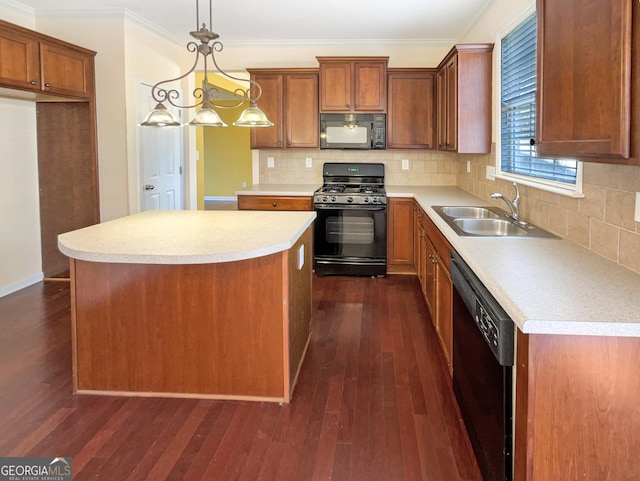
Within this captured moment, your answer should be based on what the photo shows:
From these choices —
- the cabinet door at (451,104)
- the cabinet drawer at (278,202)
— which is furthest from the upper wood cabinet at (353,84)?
the cabinet drawer at (278,202)

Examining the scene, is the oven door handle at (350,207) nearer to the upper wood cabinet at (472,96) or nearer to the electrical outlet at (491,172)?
the upper wood cabinet at (472,96)

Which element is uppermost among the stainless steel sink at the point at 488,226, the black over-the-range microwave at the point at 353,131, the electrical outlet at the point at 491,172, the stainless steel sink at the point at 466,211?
the black over-the-range microwave at the point at 353,131

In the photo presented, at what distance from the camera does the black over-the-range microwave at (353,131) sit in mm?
5660

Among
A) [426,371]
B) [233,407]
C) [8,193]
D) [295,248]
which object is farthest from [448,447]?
[8,193]

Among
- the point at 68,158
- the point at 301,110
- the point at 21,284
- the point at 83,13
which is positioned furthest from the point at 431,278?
the point at 83,13

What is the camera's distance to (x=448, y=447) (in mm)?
2277

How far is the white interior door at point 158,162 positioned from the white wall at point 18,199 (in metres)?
0.96

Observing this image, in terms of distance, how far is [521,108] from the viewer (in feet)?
11.8

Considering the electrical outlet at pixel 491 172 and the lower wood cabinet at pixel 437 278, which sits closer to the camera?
the lower wood cabinet at pixel 437 278

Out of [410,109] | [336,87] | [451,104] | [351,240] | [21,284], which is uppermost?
[336,87]

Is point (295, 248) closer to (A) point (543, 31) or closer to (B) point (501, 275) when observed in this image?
(B) point (501, 275)

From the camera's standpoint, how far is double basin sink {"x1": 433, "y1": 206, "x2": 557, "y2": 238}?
9.52 feet

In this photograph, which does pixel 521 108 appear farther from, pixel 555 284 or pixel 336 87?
pixel 336 87

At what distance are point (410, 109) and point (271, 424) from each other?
4.05 metres
